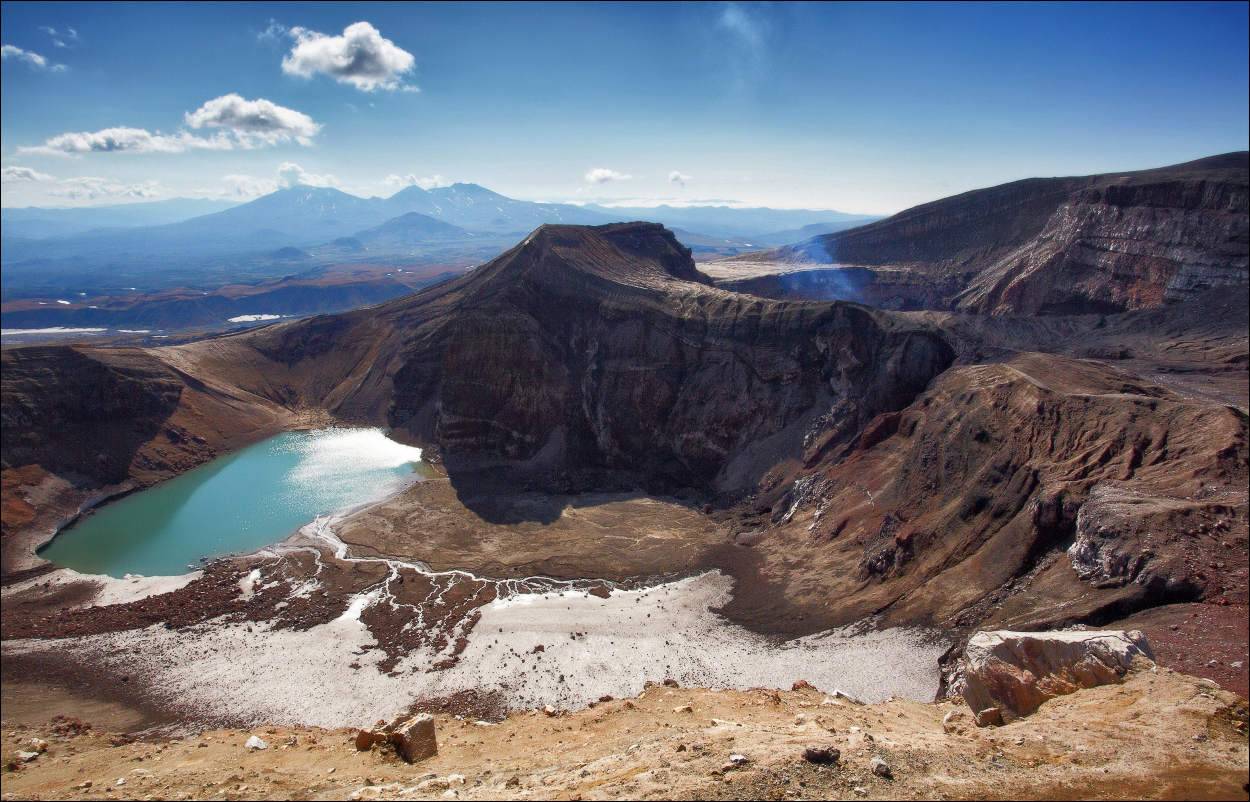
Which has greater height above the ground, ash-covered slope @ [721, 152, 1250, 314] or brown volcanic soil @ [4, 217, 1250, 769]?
ash-covered slope @ [721, 152, 1250, 314]

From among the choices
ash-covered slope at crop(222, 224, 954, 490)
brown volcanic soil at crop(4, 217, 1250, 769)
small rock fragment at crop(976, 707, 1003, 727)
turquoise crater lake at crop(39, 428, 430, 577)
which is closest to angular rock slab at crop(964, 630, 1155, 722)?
small rock fragment at crop(976, 707, 1003, 727)

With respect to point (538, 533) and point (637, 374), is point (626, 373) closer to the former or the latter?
point (637, 374)

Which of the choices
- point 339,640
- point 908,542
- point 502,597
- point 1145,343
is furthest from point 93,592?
point 1145,343

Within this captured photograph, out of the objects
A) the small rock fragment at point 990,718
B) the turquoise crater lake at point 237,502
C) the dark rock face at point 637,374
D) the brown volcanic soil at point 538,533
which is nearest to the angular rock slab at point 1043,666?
the small rock fragment at point 990,718

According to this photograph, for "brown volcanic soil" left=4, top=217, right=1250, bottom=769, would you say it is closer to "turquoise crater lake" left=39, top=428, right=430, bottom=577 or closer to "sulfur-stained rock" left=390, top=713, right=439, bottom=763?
"turquoise crater lake" left=39, top=428, right=430, bottom=577

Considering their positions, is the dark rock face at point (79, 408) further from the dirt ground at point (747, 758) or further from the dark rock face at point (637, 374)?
the dirt ground at point (747, 758)

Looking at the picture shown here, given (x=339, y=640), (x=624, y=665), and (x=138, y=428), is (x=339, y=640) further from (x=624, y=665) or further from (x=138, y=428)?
(x=138, y=428)

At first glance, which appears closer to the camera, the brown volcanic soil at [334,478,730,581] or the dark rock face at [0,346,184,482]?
the brown volcanic soil at [334,478,730,581]
